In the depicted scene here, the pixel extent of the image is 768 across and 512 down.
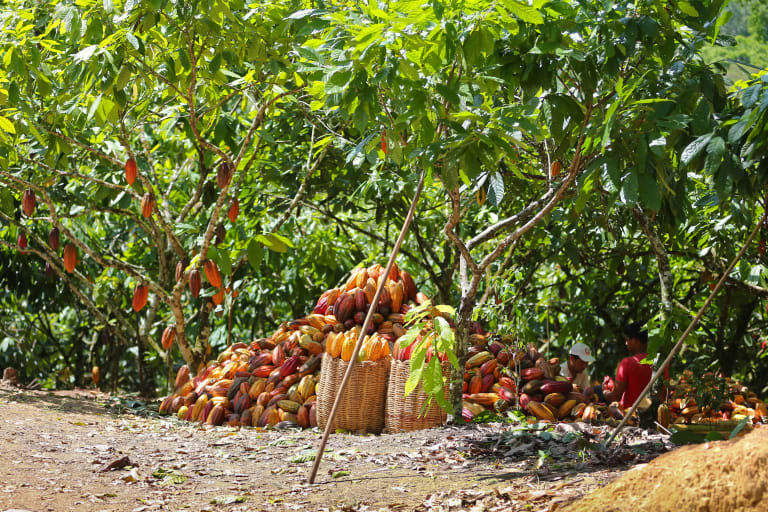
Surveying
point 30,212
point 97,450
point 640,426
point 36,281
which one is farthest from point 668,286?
point 36,281

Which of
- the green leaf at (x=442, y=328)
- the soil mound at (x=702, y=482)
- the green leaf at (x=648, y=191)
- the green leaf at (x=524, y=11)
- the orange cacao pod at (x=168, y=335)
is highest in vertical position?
the green leaf at (x=524, y=11)

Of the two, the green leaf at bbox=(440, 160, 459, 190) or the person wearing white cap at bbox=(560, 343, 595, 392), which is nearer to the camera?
the green leaf at bbox=(440, 160, 459, 190)

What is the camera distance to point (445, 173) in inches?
110

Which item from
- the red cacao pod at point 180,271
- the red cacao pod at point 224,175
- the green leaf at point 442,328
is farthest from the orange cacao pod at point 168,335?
the green leaf at point 442,328

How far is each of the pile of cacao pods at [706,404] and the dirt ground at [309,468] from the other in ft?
2.23

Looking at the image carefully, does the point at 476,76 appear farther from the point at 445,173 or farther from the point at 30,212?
the point at 30,212

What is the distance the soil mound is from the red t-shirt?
2.52m

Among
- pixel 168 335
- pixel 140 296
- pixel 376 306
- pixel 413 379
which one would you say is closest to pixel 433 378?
pixel 413 379

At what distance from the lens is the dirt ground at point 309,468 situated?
8.86 feet

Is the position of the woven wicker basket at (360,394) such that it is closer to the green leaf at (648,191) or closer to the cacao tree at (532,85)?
the cacao tree at (532,85)

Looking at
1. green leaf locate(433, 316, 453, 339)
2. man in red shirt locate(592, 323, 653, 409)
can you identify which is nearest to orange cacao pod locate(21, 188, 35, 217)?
green leaf locate(433, 316, 453, 339)

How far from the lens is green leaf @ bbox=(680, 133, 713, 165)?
2539 millimetres

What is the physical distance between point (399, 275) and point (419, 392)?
1.30m

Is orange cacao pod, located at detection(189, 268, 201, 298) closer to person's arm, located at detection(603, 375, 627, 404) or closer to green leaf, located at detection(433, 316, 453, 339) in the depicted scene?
green leaf, located at detection(433, 316, 453, 339)
